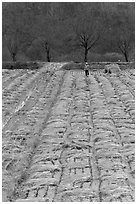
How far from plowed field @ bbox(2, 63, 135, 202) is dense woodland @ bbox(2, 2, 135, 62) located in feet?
80.5

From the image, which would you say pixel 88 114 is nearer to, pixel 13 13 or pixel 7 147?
pixel 7 147

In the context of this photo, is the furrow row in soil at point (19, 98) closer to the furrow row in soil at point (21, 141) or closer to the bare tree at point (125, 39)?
the furrow row in soil at point (21, 141)

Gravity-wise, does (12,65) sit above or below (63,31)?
below

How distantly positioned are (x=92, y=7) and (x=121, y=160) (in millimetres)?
36429

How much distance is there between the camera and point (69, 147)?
4.91 metres

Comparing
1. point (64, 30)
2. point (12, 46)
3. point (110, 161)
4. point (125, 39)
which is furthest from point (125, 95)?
point (64, 30)

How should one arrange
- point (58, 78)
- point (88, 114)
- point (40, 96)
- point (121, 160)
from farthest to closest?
point (58, 78)
point (40, 96)
point (88, 114)
point (121, 160)

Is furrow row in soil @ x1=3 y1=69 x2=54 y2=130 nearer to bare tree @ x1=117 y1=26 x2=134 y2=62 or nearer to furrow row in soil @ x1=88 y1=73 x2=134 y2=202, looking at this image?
furrow row in soil @ x1=88 y1=73 x2=134 y2=202

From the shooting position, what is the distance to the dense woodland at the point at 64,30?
3422 cm

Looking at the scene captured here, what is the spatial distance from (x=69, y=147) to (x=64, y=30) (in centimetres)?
3356

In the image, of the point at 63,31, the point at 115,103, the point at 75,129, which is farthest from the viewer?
the point at 63,31

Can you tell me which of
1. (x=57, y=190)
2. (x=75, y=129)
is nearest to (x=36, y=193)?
(x=57, y=190)

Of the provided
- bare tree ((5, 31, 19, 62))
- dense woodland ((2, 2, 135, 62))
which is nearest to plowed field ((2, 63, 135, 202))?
bare tree ((5, 31, 19, 62))

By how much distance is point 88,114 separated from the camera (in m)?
6.75
